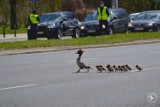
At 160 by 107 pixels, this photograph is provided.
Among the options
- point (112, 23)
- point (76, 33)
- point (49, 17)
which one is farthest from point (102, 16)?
point (49, 17)

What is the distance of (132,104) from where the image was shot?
35.0ft

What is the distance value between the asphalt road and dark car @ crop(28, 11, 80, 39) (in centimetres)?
1631

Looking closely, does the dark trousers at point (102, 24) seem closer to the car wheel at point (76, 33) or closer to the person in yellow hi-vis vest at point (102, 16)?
the person in yellow hi-vis vest at point (102, 16)

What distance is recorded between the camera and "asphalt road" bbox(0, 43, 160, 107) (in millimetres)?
10992

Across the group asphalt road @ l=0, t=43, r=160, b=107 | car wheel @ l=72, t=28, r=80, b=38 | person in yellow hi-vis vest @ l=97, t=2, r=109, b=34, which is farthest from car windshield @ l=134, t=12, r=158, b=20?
asphalt road @ l=0, t=43, r=160, b=107

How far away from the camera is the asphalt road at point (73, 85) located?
11.0 m

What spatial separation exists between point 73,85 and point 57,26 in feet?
76.3

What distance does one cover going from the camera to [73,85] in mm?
13406

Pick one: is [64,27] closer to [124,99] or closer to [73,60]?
[73,60]

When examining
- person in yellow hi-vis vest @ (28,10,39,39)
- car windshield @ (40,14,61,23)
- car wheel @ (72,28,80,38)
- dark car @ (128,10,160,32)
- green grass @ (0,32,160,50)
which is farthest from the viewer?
car wheel @ (72,28,80,38)

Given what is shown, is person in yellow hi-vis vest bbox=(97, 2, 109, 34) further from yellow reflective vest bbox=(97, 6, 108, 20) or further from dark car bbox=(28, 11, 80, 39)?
dark car bbox=(28, 11, 80, 39)

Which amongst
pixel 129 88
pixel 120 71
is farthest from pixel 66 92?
pixel 120 71

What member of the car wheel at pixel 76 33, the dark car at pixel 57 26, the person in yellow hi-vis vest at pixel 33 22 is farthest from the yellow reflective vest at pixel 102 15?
the person in yellow hi-vis vest at pixel 33 22

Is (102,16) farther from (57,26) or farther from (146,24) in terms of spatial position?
(146,24)
